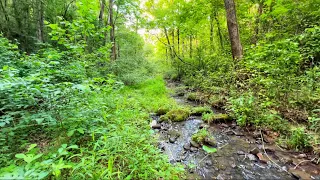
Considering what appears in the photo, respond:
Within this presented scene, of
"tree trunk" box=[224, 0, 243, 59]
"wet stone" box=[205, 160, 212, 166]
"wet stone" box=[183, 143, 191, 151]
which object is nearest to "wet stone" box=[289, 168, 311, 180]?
"wet stone" box=[205, 160, 212, 166]

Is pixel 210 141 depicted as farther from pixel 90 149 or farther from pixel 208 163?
pixel 90 149

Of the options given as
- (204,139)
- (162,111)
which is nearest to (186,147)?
(204,139)

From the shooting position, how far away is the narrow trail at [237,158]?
2330mm

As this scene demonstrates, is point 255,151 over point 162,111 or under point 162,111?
under

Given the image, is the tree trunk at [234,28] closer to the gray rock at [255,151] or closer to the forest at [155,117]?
the forest at [155,117]

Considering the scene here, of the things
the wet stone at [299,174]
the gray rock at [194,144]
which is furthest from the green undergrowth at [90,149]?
the wet stone at [299,174]

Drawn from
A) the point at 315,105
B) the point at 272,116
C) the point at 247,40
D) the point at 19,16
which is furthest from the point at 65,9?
the point at 315,105

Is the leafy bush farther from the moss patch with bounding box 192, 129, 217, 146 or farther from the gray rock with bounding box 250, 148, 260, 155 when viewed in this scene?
the moss patch with bounding box 192, 129, 217, 146

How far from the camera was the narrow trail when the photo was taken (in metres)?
2.33

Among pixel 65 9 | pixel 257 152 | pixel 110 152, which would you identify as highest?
pixel 65 9

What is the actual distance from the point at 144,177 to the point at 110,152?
0.58 meters

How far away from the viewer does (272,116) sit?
3324 mm

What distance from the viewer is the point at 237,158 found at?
2756 mm

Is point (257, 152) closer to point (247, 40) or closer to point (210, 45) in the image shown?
point (247, 40)
